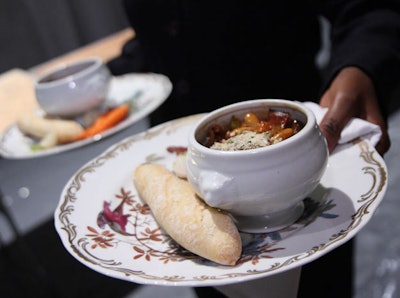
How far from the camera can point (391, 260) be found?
146 cm

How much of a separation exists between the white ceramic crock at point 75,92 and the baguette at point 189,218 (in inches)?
17.1

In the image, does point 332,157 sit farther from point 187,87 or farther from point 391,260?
point 391,260

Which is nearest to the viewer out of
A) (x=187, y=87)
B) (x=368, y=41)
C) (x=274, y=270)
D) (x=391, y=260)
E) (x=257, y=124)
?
(x=274, y=270)

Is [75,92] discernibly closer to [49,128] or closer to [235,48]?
[49,128]

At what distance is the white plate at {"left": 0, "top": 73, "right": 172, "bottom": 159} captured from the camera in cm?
84

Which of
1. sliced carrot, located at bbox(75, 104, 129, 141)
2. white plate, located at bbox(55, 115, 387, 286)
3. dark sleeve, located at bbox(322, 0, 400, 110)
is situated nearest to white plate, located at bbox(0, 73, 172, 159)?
sliced carrot, located at bbox(75, 104, 129, 141)

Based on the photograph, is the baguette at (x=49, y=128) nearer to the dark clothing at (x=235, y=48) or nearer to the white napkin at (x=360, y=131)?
the dark clothing at (x=235, y=48)

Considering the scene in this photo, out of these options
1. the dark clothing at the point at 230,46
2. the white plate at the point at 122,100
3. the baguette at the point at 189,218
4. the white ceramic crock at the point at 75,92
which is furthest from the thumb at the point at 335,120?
the white ceramic crock at the point at 75,92

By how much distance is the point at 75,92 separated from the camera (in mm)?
960

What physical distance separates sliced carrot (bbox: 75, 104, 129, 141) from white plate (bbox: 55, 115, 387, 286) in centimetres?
24

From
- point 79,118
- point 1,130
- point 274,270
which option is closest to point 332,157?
point 274,270

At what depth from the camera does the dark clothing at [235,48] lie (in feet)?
3.11

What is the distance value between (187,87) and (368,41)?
44 cm

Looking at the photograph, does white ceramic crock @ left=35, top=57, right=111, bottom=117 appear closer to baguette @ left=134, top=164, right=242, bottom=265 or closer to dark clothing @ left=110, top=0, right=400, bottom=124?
dark clothing @ left=110, top=0, right=400, bottom=124
